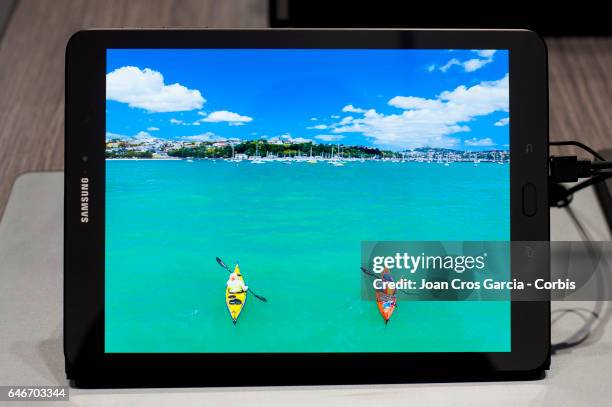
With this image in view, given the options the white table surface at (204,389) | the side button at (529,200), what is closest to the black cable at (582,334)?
the white table surface at (204,389)

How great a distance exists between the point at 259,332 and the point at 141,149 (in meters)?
0.18

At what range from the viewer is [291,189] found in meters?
0.39

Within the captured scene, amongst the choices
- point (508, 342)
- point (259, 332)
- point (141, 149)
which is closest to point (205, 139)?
point (141, 149)

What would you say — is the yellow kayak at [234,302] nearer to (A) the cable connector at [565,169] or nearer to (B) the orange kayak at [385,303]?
(B) the orange kayak at [385,303]

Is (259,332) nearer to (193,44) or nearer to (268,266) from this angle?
(268,266)

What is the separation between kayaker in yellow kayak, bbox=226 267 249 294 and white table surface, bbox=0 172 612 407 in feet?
0.25

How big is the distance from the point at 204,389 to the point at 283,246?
4.9 inches

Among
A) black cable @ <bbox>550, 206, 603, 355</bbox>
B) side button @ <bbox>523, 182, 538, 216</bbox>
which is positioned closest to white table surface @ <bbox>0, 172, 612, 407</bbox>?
black cable @ <bbox>550, 206, 603, 355</bbox>

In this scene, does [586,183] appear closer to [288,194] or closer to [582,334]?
[582,334]

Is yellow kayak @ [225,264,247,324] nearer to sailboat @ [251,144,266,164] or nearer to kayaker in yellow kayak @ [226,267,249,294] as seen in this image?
kayaker in yellow kayak @ [226,267,249,294]

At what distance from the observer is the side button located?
0.38 meters

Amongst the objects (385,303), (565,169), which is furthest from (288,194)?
(565,169)

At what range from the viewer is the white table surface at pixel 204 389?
0.36m

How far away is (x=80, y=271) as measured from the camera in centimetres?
38
